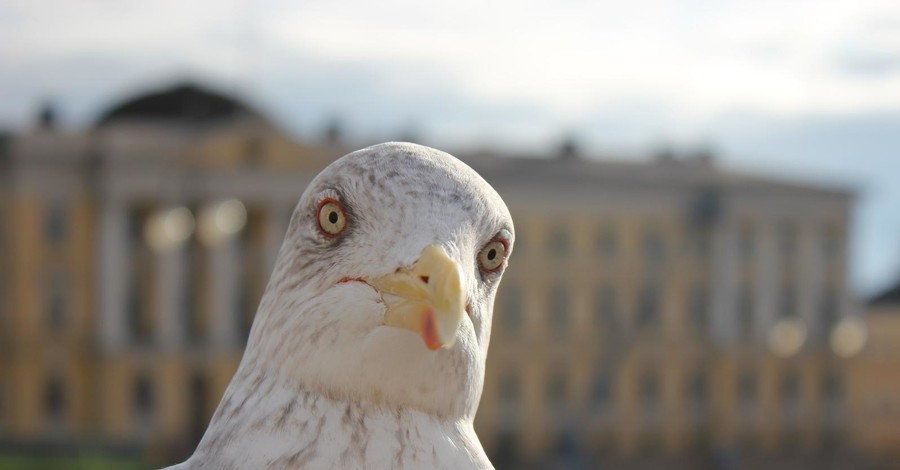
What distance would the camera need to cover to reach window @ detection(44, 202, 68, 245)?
39.1 meters

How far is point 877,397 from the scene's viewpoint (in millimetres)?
45938

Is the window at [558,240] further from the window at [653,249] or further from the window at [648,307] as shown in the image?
the window at [648,307]

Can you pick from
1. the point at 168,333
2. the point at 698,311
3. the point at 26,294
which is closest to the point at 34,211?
the point at 26,294

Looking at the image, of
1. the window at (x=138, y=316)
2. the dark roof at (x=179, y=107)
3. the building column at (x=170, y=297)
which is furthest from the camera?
the dark roof at (x=179, y=107)

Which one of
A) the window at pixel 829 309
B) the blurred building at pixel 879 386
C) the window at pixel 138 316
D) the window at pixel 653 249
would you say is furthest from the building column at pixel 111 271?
the blurred building at pixel 879 386

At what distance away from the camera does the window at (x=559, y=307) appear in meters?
43.8

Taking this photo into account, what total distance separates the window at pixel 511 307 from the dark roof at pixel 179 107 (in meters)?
8.97

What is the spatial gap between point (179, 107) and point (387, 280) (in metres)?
40.4

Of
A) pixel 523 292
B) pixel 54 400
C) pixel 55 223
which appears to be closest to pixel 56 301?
pixel 55 223

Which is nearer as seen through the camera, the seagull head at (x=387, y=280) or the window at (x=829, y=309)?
the seagull head at (x=387, y=280)

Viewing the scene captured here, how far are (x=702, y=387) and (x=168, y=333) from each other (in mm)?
16854

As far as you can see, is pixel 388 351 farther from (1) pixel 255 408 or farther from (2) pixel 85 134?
(2) pixel 85 134

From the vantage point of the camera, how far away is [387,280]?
1.89 metres

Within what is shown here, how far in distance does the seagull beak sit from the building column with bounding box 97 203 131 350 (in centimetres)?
3800
